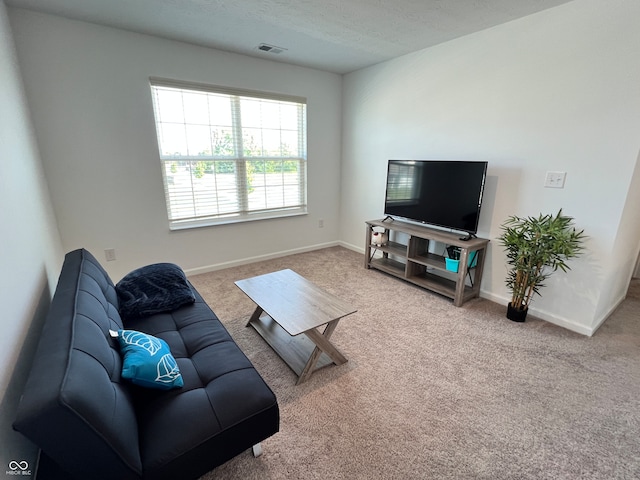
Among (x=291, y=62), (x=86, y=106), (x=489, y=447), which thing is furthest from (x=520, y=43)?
(x=86, y=106)

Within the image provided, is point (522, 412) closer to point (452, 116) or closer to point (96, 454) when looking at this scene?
point (96, 454)

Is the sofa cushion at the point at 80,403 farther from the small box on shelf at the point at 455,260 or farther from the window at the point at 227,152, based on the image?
the small box on shelf at the point at 455,260

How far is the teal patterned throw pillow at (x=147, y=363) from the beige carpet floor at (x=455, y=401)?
50 centimetres

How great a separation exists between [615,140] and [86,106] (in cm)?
421

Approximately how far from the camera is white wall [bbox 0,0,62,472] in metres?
1.10

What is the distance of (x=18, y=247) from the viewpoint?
1499 mm

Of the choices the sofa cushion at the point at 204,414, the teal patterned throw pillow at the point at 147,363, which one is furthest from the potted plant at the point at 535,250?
the teal patterned throw pillow at the point at 147,363

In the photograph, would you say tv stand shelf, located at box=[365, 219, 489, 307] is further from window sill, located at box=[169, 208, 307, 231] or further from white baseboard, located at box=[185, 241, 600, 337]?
window sill, located at box=[169, 208, 307, 231]

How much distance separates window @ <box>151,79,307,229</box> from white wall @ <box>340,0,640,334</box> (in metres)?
1.53

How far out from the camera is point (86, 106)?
2680mm

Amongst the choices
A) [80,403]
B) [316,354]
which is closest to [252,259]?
[316,354]

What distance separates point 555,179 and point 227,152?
10.5 feet

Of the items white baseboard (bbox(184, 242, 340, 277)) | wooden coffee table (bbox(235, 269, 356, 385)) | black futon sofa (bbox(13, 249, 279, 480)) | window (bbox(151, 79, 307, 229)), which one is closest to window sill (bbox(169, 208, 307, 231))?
window (bbox(151, 79, 307, 229))

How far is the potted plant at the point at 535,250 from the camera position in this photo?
2.26 meters
